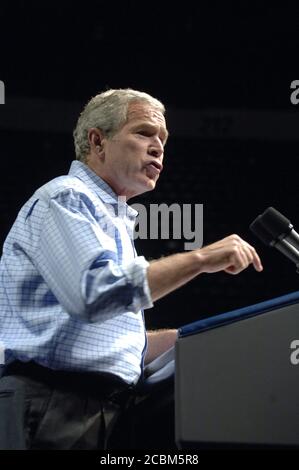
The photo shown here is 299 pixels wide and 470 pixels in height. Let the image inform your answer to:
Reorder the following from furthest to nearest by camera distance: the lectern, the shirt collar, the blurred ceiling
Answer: the blurred ceiling
the shirt collar
the lectern

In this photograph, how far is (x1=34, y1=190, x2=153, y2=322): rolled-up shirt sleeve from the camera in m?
1.10

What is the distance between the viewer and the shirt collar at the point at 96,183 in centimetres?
137

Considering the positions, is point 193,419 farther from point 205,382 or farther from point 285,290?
point 285,290

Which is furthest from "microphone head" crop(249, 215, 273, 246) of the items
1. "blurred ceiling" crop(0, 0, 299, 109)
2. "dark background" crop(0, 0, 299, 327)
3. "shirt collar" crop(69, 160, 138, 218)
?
"blurred ceiling" crop(0, 0, 299, 109)

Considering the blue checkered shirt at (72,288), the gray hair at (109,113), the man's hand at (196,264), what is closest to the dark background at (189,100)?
the gray hair at (109,113)

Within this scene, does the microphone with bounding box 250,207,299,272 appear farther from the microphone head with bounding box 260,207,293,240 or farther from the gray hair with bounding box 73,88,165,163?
the gray hair with bounding box 73,88,165,163

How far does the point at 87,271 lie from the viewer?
43.6 inches

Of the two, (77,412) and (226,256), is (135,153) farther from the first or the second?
(77,412)

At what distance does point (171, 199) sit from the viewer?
2289 millimetres

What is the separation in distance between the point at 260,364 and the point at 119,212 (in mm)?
417

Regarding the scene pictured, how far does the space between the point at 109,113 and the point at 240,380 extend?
1.91ft

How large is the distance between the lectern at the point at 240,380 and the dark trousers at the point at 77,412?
0.47 ft

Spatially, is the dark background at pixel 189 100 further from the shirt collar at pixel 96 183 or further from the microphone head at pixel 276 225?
the microphone head at pixel 276 225

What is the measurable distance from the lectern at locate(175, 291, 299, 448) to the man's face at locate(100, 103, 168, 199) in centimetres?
39
